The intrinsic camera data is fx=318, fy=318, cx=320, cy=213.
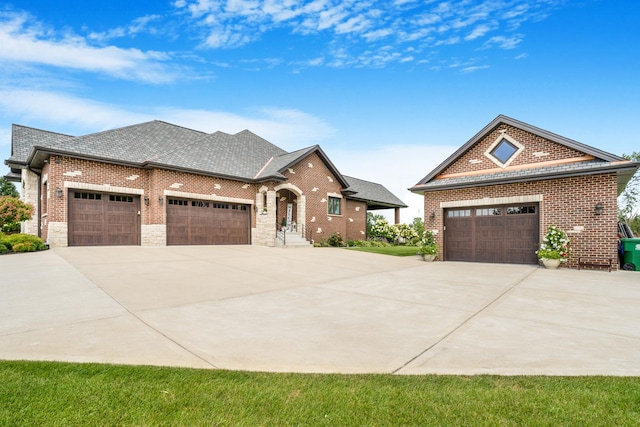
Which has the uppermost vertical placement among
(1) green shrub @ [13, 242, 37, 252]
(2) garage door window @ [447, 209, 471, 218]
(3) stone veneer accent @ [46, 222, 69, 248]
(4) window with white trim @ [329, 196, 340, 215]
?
(4) window with white trim @ [329, 196, 340, 215]

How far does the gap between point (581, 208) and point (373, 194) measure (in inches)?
737

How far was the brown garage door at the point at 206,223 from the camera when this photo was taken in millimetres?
17725

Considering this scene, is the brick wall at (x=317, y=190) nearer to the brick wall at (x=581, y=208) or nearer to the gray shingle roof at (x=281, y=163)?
the gray shingle roof at (x=281, y=163)

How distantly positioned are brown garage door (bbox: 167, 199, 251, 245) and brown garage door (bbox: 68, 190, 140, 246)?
1829mm

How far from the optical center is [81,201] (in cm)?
1566

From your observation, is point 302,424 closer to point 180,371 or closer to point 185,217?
point 180,371

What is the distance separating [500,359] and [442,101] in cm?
1649

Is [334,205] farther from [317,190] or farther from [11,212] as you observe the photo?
[11,212]

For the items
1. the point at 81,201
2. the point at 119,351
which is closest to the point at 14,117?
the point at 81,201

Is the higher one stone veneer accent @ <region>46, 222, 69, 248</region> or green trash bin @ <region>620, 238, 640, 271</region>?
stone veneer accent @ <region>46, 222, 69, 248</region>

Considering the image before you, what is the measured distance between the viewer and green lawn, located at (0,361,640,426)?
2.44m

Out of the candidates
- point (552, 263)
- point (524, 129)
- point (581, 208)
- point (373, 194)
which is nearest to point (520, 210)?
point (581, 208)

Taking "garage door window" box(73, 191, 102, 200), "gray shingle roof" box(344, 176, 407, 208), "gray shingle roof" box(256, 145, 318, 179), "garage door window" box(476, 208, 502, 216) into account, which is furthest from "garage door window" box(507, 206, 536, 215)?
"garage door window" box(73, 191, 102, 200)

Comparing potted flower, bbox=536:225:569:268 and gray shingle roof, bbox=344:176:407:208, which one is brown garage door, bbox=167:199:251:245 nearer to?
gray shingle roof, bbox=344:176:407:208
